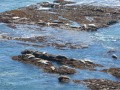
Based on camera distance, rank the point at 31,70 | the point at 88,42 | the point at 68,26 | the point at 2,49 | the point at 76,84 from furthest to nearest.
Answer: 1. the point at 68,26
2. the point at 88,42
3. the point at 2,49
4. the point at 31,70
5. the point at 76,84

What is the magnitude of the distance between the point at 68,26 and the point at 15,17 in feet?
22.8

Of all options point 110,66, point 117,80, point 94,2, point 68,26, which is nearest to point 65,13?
point 68,26

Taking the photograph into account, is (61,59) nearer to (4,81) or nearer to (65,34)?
(4,81)

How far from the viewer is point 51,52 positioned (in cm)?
3931

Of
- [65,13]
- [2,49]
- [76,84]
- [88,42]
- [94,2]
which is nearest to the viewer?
[76,84]

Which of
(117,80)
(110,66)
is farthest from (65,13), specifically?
(117,80)

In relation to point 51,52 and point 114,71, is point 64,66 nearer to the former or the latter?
point 114,71

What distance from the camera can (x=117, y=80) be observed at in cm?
3253

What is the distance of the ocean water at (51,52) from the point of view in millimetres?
31125

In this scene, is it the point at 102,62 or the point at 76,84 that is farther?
the point at 102,62

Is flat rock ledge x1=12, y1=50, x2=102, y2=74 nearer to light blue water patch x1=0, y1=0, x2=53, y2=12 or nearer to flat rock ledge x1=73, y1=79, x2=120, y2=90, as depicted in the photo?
flat rock ledge x1=73, y1=79, x2=120, y2=90

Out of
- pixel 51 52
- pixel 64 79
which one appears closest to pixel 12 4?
pixel 51 52

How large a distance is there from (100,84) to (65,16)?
23599mm

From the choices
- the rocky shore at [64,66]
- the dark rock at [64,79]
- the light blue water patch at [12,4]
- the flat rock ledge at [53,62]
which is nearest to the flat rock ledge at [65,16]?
the light blue water patch at [12,4]
